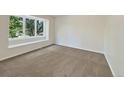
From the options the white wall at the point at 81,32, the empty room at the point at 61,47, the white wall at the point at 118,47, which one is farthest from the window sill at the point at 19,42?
the white wall at the point at 118,47

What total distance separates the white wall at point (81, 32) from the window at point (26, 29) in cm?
94

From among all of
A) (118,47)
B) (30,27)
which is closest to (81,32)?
(30,27)

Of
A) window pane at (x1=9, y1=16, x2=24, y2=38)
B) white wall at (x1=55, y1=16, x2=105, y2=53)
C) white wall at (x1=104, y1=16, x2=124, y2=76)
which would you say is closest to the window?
window pane at (x1=9, y1=16, x2=24, y2=38)

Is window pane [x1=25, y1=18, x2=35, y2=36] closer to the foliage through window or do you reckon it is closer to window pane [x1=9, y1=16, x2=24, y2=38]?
the foliage through window

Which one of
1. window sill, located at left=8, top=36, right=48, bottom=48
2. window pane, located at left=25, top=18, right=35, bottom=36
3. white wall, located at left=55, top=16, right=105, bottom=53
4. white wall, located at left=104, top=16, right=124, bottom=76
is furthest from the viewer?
white wall, located at left=55, top=16, right=105, bottom=53

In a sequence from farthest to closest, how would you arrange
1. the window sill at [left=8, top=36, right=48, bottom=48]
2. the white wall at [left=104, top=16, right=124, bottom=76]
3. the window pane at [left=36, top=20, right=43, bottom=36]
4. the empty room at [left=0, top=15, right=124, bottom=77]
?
the window pane at [left=36, top=20, right=43, bottom=36]
the window sill at [left=8, top=36, right=48, bottom=48]
the empty room at [left=0, top=15, right=124, bottom=77]
the white wall at [left=104, top=16, right=124, bottom=76]

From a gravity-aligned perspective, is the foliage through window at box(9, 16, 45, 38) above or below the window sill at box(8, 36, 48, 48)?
above

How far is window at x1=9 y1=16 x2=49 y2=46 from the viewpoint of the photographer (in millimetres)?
4920

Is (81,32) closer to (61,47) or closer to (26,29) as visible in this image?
(61,47)
